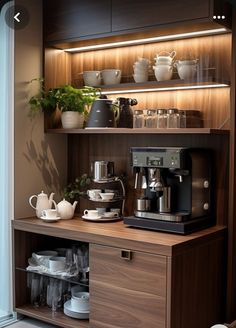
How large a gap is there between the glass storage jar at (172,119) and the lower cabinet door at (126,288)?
0.83 metres

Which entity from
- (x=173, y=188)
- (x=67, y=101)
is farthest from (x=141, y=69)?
(x=173, y=188)

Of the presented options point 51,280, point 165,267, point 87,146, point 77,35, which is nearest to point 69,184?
point 87,146

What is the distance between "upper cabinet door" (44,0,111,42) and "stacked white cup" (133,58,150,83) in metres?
0.29

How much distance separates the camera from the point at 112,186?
352 cm

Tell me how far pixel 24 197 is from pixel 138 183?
34.4 inches

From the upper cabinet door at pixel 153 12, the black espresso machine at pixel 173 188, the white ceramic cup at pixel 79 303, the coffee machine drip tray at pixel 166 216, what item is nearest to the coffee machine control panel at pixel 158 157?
the black espresso machine at pixel 173 188

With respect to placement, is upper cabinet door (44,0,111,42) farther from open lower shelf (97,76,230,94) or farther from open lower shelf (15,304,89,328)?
open lower shelf (15,304,89,328)

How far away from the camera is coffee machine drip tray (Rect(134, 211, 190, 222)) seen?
2781 mm

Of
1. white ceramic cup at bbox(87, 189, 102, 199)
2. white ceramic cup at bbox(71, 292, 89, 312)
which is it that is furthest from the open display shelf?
white ceramic cup at bbox(71, 292, 89, 312)

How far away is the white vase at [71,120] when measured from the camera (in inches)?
135

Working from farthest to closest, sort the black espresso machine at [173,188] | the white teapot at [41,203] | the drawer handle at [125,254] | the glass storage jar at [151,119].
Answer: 1. the white teapot at [41,203]
2. the glass storage jar at [151,119]
3. the black espresso machine at [173,188]
4. the drawer handle at [125,254]

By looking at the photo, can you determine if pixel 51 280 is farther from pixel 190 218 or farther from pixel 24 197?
pixel 190 218

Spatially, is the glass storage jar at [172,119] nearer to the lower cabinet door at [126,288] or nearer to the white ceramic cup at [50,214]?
the lower cabinet door at [126,288]

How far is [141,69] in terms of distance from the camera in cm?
315
